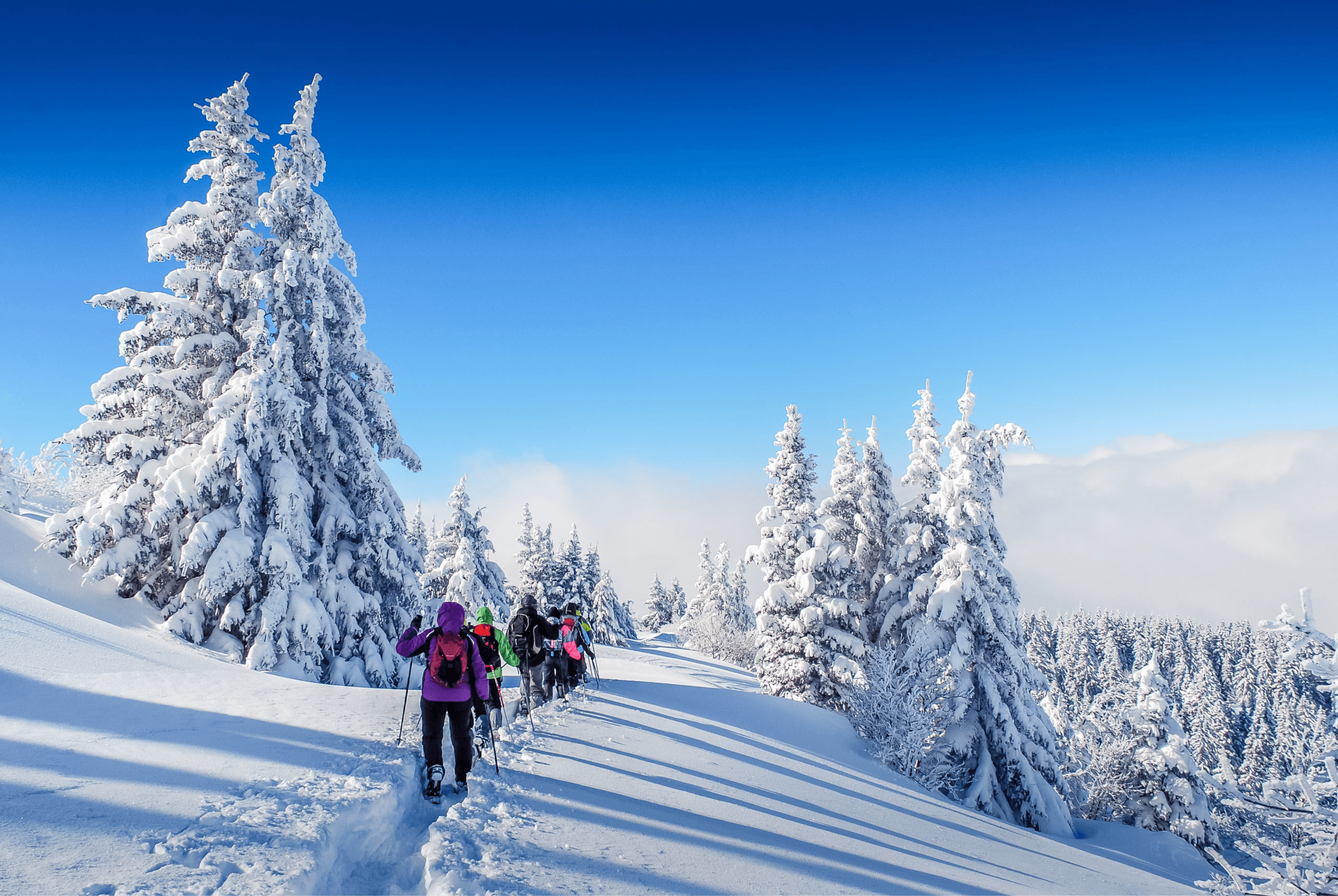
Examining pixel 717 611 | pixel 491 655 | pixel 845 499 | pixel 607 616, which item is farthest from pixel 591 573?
pixel 491 655

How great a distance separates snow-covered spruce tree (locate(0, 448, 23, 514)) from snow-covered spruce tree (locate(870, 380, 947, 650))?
34.5m

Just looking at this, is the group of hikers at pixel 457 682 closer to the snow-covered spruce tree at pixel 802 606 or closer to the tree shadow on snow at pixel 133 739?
the tree shadow on snow at pixel 133 739

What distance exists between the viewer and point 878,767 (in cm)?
1255

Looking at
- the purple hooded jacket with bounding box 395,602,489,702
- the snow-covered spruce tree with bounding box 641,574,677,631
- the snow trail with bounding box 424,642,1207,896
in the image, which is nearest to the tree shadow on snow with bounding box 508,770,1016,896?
the snow trail with bounding box 424,642,1207,896

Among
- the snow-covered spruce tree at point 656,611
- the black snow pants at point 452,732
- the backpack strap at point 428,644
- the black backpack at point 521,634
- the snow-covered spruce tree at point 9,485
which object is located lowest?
the snow-covered spruce tree at point 656,611

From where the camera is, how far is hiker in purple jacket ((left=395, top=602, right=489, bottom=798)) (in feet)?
22.4

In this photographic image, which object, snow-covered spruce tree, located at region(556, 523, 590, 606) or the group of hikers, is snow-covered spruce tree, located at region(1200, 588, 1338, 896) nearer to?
the group of hikers

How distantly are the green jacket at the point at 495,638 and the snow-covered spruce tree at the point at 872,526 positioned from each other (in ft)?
59.8

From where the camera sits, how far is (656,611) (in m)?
98.5

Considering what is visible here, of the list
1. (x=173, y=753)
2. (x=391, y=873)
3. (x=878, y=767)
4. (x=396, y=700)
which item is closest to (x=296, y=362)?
(x=396, y=700)

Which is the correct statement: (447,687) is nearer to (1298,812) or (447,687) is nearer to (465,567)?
(1298,812)

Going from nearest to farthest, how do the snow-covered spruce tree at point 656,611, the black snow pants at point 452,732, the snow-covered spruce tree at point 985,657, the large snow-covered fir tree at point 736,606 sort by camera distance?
the black snow pants at point 452,732 → the snow-covered spruce tree at point 985,657 → the large snow-covered fir tree at point 736,606 → the snow-covered spruce tree at point 656,611

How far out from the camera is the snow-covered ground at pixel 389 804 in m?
4.84

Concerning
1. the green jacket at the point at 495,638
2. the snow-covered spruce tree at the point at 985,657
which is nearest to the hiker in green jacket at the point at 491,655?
the green jacket at the point at 495,638
